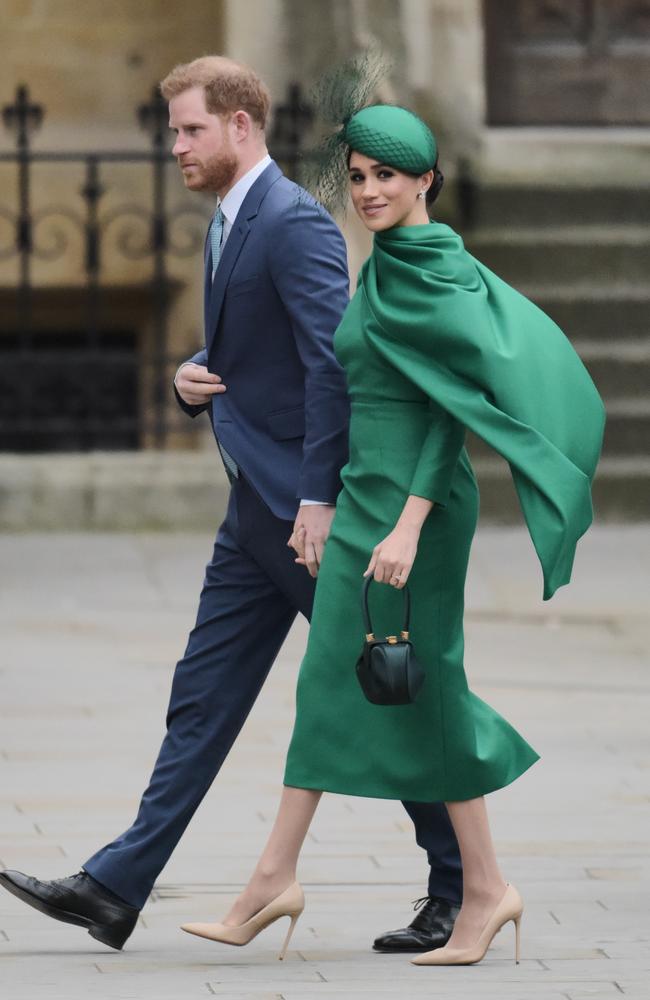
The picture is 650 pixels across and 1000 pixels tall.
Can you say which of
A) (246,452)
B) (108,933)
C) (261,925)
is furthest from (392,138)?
(108,933)

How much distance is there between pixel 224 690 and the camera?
4.98 m

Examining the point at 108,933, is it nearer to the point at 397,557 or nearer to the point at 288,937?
the point at 288,937

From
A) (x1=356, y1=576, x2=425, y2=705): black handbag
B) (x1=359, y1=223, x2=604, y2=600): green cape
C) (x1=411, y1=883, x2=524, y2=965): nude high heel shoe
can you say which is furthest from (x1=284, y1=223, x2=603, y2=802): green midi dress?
(x1=411, y1=883, x2=524, y2=965): nude high heel shoe

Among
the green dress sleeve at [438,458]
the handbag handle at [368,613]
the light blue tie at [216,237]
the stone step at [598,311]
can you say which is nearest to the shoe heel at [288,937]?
the handbag handle at [368,613]

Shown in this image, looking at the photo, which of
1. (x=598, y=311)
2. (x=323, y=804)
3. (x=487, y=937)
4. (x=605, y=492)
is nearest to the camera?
(x=487, y=937)

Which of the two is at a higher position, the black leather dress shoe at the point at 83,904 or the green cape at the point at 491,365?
the green cape at the point at 491,365

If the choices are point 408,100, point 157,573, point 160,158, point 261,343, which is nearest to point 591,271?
point 408,100

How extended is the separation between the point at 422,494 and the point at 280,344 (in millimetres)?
525

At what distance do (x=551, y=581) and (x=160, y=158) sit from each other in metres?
6.65

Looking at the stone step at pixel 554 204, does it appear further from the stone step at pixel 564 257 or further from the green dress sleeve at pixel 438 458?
the green dress sleeve at pixel 438 458

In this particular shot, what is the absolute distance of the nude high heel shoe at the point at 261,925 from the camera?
15.5ft

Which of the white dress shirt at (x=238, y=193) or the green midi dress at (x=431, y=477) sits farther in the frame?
the white dress shirt at (x=238, y=193)

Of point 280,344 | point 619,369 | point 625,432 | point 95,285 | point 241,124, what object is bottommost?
point 625,432

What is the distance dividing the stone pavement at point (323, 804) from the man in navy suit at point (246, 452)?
0.56 ft
